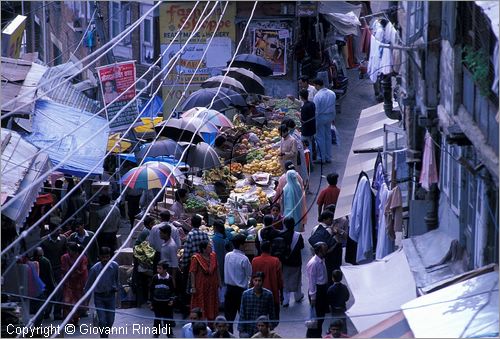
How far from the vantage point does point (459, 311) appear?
12977mm

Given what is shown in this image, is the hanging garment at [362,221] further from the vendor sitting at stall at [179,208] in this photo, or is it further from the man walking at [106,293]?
the man walking at [106,293]

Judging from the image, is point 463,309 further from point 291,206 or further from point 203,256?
point 291,206

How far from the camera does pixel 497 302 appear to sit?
12.7 metres

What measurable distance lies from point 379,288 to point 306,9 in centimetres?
1548

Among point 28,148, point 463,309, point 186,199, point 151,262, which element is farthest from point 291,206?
point 463,309

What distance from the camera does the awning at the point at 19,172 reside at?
1675cm

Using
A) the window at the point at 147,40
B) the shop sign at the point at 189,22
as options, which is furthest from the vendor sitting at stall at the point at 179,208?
the window at the point at 147,40

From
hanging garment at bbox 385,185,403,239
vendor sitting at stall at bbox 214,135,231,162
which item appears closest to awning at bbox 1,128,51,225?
hanging garment at bbox 385,185,403,239

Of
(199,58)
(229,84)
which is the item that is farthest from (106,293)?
(199,58)

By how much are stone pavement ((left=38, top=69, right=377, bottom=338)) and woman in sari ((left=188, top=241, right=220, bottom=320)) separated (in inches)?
22.3

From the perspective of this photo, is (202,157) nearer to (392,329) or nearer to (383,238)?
(383,238)

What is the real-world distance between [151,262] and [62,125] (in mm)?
3697

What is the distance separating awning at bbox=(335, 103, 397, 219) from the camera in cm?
1984

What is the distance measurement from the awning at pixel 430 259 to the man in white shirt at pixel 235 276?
2043 millimetres
